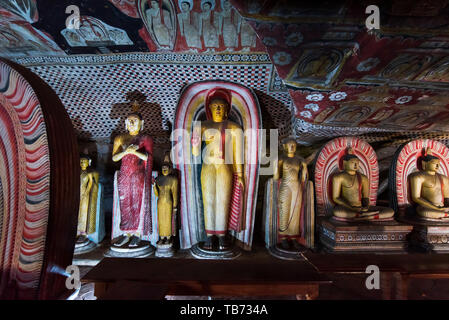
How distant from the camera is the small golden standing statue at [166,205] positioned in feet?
11.7

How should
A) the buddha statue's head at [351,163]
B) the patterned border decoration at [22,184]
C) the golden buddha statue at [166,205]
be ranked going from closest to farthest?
the patterned border decoration at [22,184]
the golden buddha statue at [166,205]
the buddha statue's head at [351,163]

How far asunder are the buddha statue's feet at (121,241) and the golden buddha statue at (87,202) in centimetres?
56

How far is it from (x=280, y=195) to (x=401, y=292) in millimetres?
1947

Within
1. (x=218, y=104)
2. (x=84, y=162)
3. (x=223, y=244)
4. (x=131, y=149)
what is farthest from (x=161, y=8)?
(x=223, y=244)

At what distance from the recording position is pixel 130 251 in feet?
10.9

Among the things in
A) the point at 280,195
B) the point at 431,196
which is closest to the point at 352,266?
the point at 280,195

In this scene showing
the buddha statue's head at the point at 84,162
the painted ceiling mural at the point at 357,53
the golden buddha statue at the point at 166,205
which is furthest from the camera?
the buddha statue's head at the point at 84,162

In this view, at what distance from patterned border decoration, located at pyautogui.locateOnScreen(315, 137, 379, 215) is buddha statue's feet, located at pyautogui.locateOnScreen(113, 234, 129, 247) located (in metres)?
3.26

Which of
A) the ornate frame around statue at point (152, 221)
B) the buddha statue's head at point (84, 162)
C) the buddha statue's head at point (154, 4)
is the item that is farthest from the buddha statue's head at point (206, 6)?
the buddha statue's head at point (84, 162)

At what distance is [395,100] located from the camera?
9.78ft

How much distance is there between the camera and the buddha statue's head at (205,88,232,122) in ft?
11.9

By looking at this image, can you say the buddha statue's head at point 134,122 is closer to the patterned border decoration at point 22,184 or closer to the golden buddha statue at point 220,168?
the golden buddha statue at point 220,168

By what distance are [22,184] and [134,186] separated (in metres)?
2.52

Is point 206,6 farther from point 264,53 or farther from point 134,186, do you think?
point 134,186
